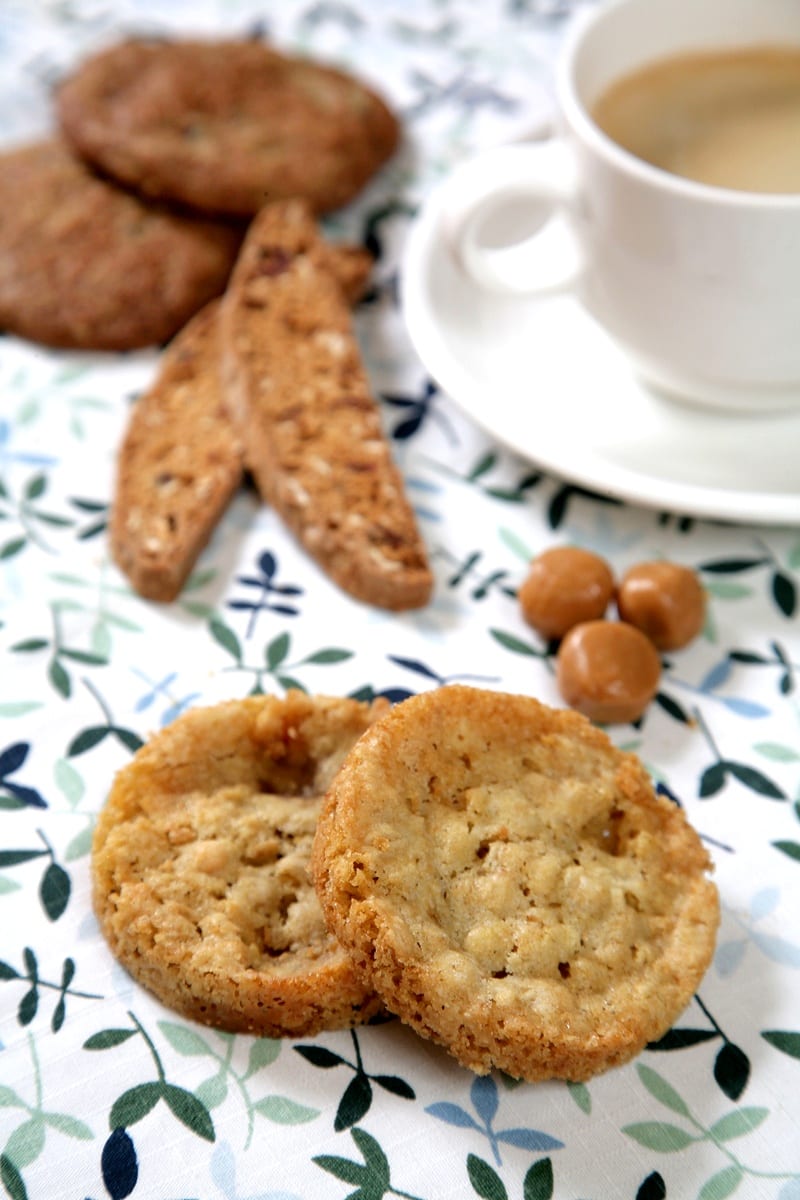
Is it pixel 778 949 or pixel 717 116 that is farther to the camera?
pixel 717 116

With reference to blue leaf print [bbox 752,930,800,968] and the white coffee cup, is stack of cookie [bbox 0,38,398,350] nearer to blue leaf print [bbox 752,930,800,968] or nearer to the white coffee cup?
the white coffee cup

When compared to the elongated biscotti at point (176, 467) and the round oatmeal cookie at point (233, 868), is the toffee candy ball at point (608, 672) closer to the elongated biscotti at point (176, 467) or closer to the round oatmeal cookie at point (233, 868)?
the round oatmeal cookie at point (233, 868)

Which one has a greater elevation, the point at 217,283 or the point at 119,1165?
the point at 217,283

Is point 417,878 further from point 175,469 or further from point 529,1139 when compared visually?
point 175,469

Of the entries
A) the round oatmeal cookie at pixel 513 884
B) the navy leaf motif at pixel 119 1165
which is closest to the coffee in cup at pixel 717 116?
the round oatmeal cookie at pixel 513 884

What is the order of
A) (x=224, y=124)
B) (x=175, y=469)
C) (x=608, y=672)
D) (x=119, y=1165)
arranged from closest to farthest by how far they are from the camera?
(x=119, y=1165) → (x=608, y=672) → (x=175, y=469) → (x=224, y=124)

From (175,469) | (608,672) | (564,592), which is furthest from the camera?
(175,469)

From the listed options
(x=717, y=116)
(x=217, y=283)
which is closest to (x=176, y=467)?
(x=217, y=283)

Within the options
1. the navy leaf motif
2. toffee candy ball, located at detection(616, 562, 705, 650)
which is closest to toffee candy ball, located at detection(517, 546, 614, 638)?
toffee candy ball, located at detection(616, 562, 705, 650)

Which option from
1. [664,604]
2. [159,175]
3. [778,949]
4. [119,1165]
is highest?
[159,175]
